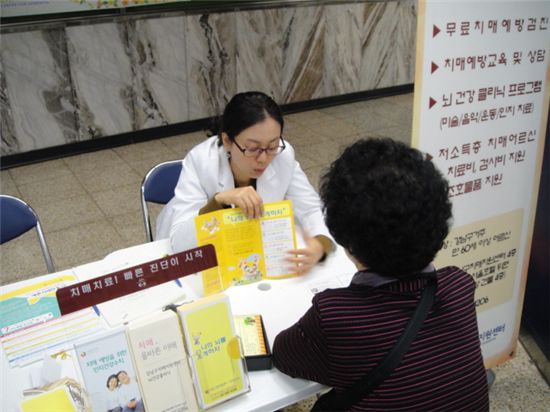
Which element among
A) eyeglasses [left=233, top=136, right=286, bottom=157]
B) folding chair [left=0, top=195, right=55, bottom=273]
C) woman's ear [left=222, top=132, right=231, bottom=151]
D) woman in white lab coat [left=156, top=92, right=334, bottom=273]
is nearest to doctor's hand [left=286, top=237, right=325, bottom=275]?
woman in white lab coat [left=156, top=92, right=334, bottom=273]

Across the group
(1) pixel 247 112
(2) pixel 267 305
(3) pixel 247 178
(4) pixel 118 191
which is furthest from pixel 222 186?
(4) pixel 118 191

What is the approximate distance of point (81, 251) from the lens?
308 centimetres

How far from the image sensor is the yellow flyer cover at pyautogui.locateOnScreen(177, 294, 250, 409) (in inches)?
41.1

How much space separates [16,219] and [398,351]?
152 cm

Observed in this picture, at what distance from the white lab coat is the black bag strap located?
0.69 meters

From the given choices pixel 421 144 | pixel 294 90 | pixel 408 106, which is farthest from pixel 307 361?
pixel 408 106

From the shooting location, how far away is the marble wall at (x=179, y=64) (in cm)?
393

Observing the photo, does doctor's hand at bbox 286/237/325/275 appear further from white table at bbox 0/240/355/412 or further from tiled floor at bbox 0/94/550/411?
tiled floor at bbox 0/94/550/411

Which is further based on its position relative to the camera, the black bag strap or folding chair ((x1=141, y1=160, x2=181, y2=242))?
folding chair ((x1=141, y1=160, x2=181, y2=242))

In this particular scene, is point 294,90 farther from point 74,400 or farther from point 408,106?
point 74,400

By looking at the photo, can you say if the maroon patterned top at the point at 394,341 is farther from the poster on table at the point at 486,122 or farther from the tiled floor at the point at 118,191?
the tiled floor at the point at 118,191


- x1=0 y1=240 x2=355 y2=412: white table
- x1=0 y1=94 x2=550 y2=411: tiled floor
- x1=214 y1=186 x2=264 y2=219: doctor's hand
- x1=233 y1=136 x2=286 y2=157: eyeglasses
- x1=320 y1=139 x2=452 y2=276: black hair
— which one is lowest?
x1=0 y1=94 x2=550 y2=411: tiled floor

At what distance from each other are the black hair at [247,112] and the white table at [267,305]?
0.45m

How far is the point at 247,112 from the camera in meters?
1.69
